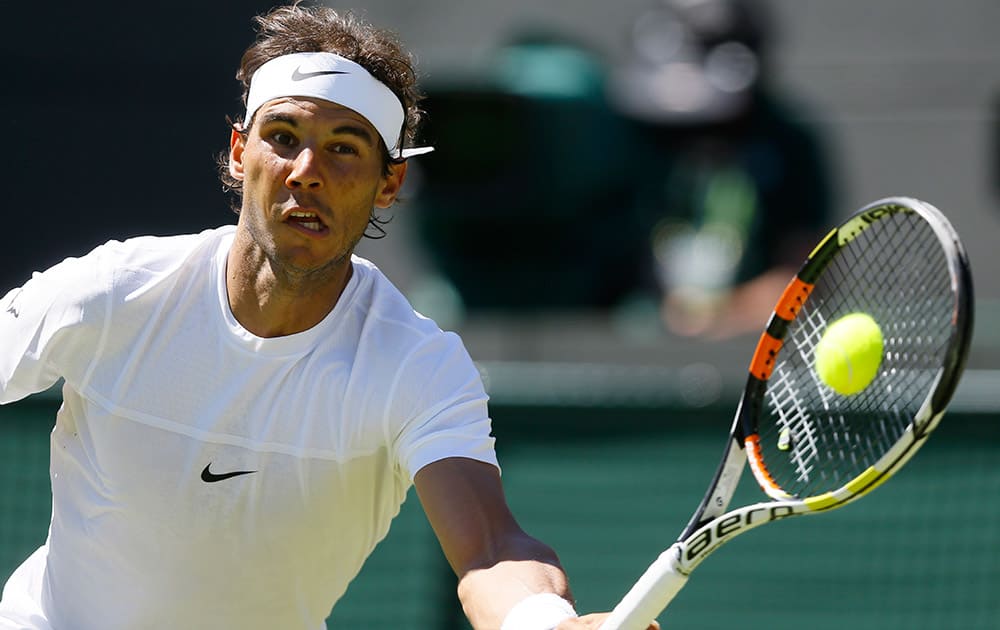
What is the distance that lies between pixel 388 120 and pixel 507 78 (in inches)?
148

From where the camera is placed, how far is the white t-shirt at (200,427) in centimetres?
314

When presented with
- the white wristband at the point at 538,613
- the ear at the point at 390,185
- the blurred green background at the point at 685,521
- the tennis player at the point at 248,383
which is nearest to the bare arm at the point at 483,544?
the white wristband at the point at 538,613

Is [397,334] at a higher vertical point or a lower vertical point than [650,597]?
higher

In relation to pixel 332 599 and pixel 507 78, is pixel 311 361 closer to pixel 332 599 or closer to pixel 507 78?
pixel 332 599

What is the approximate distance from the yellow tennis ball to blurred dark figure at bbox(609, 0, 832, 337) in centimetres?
324

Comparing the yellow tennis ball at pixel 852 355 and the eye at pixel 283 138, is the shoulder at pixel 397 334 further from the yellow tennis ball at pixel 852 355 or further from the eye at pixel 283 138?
the yellow tennis ball at pixel 852 355

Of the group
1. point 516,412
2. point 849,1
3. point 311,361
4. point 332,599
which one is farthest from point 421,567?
point 849,1

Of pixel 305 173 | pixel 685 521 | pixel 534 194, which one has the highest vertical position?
pixel 305 173

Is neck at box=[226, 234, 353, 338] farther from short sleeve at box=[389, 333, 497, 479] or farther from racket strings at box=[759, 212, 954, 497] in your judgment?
racket strings at box=[759, 212, 954, 497]

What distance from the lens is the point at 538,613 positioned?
8.74 ft

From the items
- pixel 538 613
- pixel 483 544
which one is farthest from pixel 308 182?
pixel 538 613

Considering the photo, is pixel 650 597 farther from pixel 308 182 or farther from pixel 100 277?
pixel 100 277

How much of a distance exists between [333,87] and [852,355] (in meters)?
1.17

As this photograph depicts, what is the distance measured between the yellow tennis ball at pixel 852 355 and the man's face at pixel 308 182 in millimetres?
974
